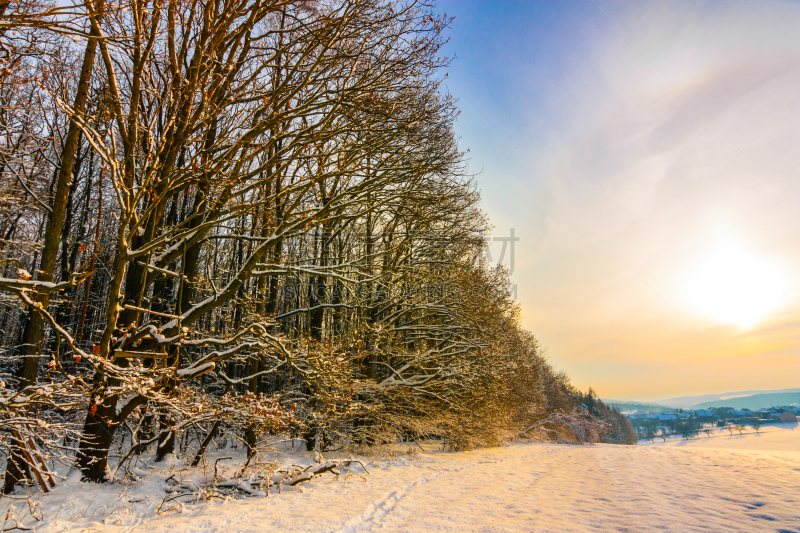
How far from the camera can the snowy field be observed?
482 centimetres

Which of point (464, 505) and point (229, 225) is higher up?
point (229, 225)

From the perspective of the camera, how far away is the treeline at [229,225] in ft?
14.9

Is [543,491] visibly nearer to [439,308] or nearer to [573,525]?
[573,525]

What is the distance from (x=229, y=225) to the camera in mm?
11094

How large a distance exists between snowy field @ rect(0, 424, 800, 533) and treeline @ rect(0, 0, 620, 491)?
0.92 m

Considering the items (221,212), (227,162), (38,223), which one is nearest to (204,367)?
(221,212)

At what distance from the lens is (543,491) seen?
7.35m

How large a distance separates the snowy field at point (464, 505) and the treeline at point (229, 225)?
92cm

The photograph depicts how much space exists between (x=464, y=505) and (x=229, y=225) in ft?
30.7

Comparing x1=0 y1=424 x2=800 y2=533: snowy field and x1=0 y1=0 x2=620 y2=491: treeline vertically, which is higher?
x1=0 y1=0 x2=620 y2=491: treeline

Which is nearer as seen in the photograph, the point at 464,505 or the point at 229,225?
the point at 464,505

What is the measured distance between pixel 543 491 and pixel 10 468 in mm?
9108

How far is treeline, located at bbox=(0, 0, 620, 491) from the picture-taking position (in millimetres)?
4535

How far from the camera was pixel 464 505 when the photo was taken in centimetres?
611
